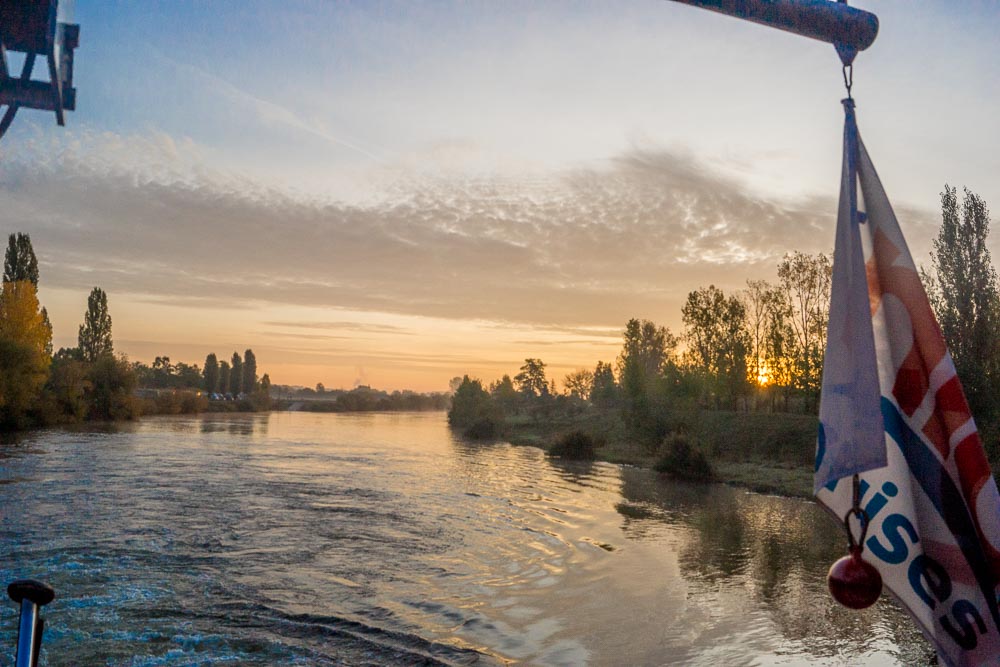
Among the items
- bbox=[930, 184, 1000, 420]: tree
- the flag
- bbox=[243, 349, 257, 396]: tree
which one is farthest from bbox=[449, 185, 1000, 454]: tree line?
bbox=[243, 349, 257, 396]: tree

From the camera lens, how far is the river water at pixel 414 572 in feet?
38.1

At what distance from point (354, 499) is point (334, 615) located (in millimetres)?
14181

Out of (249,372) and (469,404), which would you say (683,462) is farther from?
(249,372)

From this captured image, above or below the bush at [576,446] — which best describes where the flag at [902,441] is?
above

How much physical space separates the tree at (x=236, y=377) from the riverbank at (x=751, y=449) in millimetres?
94216

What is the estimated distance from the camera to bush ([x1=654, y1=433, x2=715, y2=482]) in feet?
124

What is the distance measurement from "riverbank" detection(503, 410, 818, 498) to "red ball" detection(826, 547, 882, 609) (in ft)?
107

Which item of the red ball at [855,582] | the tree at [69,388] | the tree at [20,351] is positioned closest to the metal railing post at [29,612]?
the red ball at [855,582]

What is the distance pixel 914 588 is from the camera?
2404 mm

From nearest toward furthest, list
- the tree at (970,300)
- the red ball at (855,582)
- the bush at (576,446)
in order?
the red ball at (855,582), the tree at (970,300), the bush at (576,446)

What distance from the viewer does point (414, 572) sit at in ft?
54.9

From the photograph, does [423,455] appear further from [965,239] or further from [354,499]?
[965,239]

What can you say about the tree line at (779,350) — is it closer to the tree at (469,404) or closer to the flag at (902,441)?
the tree at (469,404)

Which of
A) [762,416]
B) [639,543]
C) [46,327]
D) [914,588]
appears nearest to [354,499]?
[639,543]
